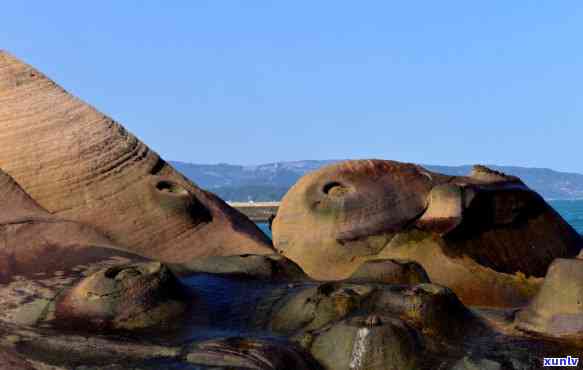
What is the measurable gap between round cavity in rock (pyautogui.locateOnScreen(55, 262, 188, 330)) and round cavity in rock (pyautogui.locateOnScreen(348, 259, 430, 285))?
75 centimetres

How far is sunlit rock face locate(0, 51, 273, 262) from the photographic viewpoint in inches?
206

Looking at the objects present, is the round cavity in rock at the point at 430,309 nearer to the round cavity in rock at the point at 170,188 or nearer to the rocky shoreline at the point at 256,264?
the rocky shoreline at the point at 256,264

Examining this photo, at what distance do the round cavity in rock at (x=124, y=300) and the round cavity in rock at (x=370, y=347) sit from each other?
67 centimetres

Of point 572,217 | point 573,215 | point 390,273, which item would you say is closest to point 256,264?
point 390,273

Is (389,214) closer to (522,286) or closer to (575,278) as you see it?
(522,286)

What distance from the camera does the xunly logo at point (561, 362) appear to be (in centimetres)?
290

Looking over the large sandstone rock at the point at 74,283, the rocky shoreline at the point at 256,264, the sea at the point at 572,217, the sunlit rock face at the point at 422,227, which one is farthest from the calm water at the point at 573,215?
the large sandstone rock at the point at 74,283

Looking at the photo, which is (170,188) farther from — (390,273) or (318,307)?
(318,307)

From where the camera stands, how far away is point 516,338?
3.14m

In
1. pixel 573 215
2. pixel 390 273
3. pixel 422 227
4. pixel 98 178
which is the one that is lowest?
pixel 573 215

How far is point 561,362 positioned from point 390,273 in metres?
0.98

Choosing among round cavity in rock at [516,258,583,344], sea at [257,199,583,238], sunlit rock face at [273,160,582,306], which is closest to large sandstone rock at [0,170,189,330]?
round cavity in rock at [516,258,583,344]

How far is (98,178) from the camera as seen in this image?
5.38 metres

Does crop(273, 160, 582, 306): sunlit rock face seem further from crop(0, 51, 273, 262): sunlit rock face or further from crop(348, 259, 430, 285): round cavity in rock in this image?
crop(348, 259, 430, 285): round cavity in rock
